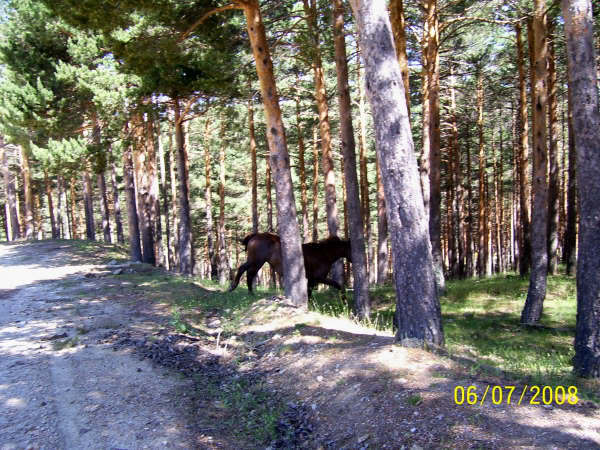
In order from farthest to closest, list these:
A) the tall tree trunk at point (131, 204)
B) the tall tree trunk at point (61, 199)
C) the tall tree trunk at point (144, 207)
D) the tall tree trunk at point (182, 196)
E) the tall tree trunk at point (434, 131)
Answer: the tall tree trunk at point (61, 199), the tall tree trunk at point (144, 207), the tall tree trunk at point (131, 204), the tall tree trunk at point (182, 196), the tall tree trunk at point (434, 131)

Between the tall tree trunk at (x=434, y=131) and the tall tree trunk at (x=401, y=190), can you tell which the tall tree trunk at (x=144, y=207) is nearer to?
the tall tree trunk at (x=434, y=131)

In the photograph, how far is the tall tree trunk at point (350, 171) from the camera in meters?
11.4

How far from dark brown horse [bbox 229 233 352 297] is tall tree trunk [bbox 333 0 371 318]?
3.97ft

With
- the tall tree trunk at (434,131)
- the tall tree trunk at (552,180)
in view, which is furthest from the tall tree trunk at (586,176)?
the tall tree trunk at (552,180)

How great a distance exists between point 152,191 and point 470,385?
19.6 m

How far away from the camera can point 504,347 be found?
34.3ft

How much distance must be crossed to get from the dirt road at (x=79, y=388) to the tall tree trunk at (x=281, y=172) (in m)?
3.68

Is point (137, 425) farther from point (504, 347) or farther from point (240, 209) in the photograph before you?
point (240, 209)

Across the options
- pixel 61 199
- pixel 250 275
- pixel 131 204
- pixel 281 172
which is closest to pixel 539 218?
pixel 281 172

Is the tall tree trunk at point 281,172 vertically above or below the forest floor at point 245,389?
above

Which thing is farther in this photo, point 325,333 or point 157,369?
point 325,333

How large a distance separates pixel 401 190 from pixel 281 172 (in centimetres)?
501

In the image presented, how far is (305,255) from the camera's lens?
13.3 meters

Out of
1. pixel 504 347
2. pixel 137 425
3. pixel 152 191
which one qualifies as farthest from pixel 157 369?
pixel 152 191
